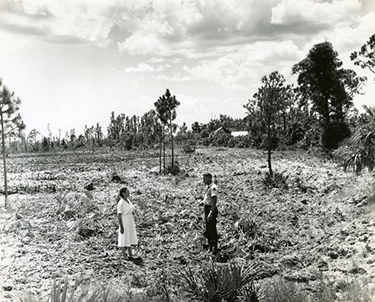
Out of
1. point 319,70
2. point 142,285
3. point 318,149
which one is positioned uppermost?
point 319,70

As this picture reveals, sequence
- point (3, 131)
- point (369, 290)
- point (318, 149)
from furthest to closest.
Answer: point (318, 149)
point (3, 131)
point (369, 290)

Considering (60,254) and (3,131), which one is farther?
(3,131)

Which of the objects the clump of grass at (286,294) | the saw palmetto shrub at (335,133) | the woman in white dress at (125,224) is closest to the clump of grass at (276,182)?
the woman in white dress at (125,224)

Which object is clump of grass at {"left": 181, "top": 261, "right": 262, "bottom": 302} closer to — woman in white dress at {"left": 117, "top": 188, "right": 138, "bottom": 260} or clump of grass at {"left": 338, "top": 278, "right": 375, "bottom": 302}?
clump of grass at {"left": 338, "top": 278, "right": 375, "bottom": 302}

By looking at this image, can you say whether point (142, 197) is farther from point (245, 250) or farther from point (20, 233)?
point (245, 250)

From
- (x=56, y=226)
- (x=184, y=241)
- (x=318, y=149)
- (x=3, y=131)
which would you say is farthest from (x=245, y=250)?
(x=318, y=149)

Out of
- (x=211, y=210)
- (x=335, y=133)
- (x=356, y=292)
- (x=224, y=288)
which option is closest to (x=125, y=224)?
(x=211, y=210)

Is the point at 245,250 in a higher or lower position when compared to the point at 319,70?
lower

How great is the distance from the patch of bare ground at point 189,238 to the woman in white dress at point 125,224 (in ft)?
1.00

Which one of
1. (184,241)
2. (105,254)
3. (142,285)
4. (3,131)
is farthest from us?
(3,131)

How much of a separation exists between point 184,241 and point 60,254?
8.38 ft

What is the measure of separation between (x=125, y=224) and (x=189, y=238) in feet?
6.26

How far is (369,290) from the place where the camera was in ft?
17.1

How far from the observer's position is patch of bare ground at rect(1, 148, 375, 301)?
6168 mm
